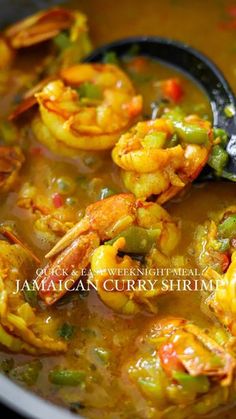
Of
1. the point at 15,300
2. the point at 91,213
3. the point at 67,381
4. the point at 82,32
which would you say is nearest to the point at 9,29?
the point at 82,32

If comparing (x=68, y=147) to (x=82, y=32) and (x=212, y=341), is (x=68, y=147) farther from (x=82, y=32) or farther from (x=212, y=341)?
(x=212, y=341)

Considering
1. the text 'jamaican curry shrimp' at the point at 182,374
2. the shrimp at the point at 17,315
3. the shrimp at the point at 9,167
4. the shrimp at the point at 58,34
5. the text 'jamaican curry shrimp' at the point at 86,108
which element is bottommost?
the text 'jamaican curry shrimp' at the point at 182,374

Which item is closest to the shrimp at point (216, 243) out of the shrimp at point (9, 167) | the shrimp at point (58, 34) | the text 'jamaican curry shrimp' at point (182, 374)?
the text 'jamaican curry shrimp' at point (182, 374)

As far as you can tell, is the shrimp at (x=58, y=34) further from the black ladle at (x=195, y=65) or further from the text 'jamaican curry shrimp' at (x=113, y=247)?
the text 'jamaican curry shrimp' at (x=113, y=247)

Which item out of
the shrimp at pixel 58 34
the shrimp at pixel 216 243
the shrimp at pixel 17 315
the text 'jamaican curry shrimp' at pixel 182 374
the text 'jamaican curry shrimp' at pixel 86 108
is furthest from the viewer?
the shrimp at pixel 58 34

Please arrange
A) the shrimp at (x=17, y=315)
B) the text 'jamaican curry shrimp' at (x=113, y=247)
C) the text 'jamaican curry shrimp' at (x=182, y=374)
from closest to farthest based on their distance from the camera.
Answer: the text 'jamaican curry shrimp' at (x=182, y=374) → the shrimp at (x=17, y=315) → the text 'jamaican curry shrimp' at (x=113, y=247)

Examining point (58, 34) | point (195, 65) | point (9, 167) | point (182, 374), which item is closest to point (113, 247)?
point (182, 374)

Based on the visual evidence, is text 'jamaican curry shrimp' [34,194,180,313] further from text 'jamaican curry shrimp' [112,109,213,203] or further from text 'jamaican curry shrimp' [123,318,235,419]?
text 'jamaican curry shrimp' [123,318,235,419]
